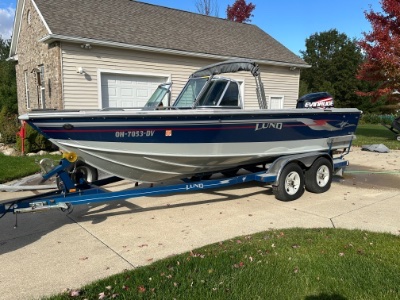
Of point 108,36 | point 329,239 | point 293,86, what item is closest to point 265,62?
point 293,86

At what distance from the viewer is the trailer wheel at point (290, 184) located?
6223 millimetres

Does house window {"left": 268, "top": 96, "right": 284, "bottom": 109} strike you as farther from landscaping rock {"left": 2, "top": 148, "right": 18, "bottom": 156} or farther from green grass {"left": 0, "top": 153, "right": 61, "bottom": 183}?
landscaping rock {"left": 2, "top": 148, "right": 18, "bottom": 156}

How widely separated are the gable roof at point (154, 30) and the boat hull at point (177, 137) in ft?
23.7

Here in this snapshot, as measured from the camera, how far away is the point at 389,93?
50.5 ft

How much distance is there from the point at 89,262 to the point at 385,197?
553 cm

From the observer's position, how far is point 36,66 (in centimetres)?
1309

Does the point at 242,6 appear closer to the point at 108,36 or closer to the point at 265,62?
the point at 265,62

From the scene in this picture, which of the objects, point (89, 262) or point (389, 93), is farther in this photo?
point (389, 93)

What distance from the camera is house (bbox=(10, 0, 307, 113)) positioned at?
11.3 meters

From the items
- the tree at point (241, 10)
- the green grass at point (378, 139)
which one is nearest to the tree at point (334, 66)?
the tree at point (241, 10)

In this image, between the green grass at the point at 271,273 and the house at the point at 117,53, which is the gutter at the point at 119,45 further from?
the green grass at the point at 271,273

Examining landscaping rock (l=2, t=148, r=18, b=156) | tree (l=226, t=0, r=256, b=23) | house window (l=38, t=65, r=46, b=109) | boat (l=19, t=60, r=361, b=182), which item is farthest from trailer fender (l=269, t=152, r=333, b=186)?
tree (l=226, t=0, r=256, b=23)

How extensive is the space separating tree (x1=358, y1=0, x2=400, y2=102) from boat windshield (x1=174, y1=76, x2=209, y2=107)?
11.2 meters

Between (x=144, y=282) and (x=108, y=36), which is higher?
(x=108, y=36)
